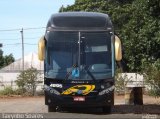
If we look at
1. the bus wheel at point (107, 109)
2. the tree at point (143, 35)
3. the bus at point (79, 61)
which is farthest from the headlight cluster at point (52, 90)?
the tree at point (143, 35)

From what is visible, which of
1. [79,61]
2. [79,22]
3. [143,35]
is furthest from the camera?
[143,35]

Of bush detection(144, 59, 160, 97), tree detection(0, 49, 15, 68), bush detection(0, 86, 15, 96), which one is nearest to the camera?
bush detection(144, 59, 160, 97)

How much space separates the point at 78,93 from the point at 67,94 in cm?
41

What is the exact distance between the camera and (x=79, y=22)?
1945cm

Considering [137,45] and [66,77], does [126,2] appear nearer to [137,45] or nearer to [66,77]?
[137,45]

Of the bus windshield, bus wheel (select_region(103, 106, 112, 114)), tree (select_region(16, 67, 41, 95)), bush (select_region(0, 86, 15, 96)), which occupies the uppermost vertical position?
the bus windshield

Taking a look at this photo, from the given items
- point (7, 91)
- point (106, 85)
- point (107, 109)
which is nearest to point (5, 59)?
point (7, 91)

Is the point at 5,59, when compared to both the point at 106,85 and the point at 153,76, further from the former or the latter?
the point at 106,85

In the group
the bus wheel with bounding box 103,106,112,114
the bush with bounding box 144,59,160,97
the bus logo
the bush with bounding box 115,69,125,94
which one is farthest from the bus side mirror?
the bush with bounding box 115,69,125,94

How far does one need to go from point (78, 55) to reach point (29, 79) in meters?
18.0

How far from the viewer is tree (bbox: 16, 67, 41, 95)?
36344 mm

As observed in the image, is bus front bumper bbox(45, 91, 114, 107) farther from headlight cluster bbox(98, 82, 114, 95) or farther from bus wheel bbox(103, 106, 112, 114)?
bus wheel bbox(103, 106, 112, 114)

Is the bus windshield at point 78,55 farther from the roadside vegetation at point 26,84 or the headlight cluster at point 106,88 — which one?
the roadside vegetation at point 26,84

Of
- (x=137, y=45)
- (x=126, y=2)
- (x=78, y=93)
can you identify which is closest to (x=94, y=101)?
(x=78, y=93)
